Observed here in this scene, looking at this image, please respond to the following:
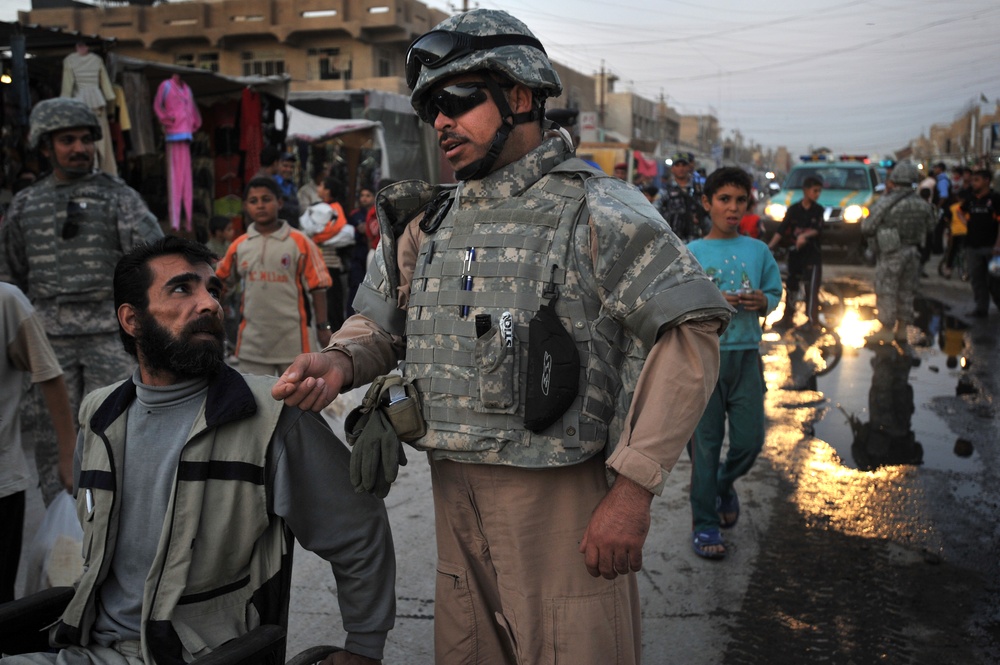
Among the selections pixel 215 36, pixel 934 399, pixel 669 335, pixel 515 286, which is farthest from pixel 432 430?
pixel 215 36

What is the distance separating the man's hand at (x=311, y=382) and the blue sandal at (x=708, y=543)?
105 inches

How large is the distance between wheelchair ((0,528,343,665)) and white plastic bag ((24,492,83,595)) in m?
0.94

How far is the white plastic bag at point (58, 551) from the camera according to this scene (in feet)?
10.4

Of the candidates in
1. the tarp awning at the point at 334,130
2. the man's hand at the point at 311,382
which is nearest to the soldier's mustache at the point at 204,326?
the man's hand at the point at 311,382

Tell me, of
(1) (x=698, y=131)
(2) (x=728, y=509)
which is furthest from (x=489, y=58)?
(1) (x=698, y=131)

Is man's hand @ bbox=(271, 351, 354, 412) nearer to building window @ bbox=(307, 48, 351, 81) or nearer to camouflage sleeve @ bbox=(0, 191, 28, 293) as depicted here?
camouflage sleeve @ bbox=(0, 191, 28, 293)

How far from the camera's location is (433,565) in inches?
Result: 173

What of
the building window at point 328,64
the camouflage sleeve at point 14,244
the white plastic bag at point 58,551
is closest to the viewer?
the white plastic bag at point 58,551

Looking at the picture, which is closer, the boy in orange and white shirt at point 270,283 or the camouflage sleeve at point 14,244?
the camouflage sleeve at point 14,244

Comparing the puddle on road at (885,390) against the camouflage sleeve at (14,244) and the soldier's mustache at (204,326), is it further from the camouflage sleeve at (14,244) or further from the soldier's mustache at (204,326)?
the camouflage sleeve at (14,244)

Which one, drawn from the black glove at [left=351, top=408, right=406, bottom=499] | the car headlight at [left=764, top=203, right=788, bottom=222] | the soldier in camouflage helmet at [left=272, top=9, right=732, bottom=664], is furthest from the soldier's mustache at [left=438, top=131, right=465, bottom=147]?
the car headlight at [left=764, top=203, right=788, bottom=222]

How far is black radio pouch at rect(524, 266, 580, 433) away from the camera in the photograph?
7.02 ft

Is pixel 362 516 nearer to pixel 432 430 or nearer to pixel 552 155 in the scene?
pixel 432 430

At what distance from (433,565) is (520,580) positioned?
7.35ft
